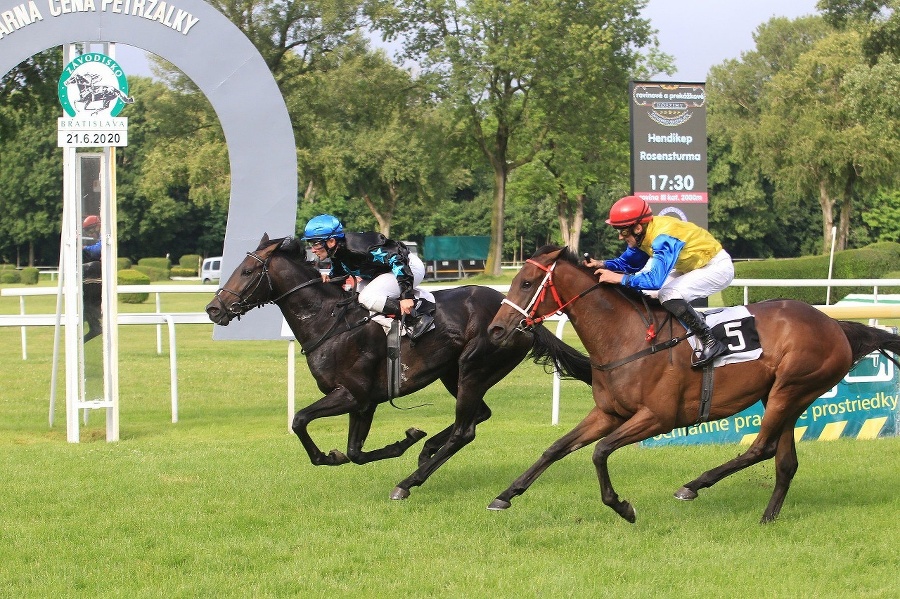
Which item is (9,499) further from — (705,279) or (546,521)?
(705,279)

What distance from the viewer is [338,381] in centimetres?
598

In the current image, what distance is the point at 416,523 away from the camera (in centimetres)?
509

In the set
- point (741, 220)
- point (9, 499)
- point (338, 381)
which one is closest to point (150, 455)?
point (9, 499)

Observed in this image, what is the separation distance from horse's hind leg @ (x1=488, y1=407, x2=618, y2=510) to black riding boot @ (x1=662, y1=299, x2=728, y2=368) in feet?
1.83

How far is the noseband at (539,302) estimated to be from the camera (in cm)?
494

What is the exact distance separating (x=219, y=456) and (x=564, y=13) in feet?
95.6

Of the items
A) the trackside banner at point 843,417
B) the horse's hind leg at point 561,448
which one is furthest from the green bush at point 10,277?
the horse's hind leg at point 561,448

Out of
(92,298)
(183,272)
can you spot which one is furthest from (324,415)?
(183,272)

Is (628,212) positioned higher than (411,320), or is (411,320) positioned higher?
(628,212)

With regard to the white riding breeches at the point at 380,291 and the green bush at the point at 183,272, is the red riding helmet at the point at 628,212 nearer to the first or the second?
the white riding breeches at the point at 380,291

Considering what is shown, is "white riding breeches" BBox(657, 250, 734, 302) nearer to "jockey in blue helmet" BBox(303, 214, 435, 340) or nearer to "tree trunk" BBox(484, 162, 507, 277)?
"jockey in blue helmet" BBox(303, 214, 435, 340)

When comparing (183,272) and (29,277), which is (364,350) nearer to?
(29,277)

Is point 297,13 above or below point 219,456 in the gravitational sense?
above

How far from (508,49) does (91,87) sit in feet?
87.6
